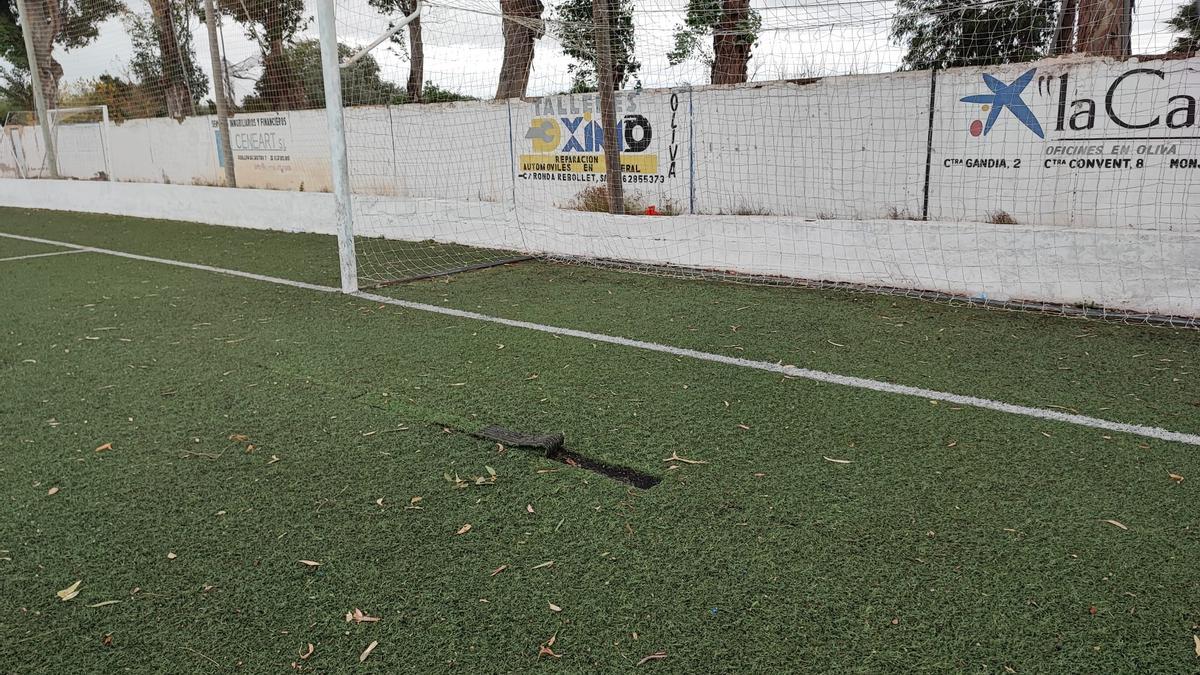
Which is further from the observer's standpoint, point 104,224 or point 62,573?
point 104,224

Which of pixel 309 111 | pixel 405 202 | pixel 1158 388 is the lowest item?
pixel 1158 388

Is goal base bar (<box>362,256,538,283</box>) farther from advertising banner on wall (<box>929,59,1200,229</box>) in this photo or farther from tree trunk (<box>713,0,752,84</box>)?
advertising banner on wall (<box>929,59,1200,229</box>)

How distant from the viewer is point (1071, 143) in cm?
801

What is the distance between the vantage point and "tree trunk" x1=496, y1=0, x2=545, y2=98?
382 inches

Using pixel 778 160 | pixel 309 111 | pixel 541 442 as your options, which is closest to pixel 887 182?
pixel 778 160

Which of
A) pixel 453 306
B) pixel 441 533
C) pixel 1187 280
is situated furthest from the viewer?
pixel 453 306

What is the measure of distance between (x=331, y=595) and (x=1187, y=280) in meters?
6.32

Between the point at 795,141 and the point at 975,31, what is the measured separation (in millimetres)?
2273

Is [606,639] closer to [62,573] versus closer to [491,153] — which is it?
[62,573]

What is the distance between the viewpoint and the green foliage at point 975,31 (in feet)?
26.2

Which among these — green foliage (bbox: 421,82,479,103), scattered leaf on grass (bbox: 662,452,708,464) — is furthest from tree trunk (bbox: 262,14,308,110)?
scattered leaf on grass (bbox: 662,452,708,464)

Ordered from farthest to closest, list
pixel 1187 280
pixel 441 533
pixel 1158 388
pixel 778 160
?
pixel 778 160 → pixel 1187 280 → pixel 1158 388 → pixel 441 533

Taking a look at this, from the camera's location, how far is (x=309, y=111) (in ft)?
50.6

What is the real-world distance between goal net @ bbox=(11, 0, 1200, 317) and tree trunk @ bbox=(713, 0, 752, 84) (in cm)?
3
